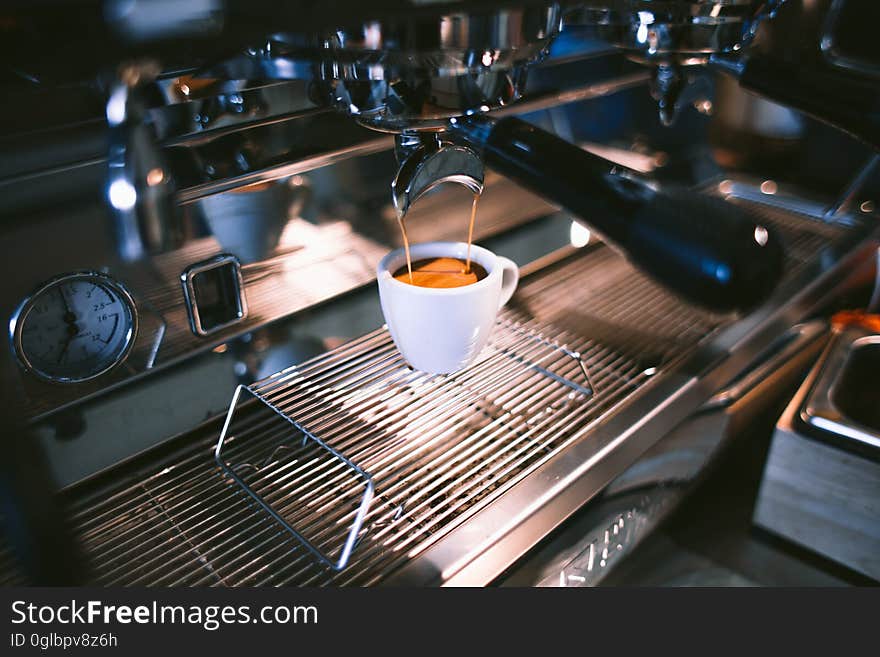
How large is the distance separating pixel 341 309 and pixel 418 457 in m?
0.19

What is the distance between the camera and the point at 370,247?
2.19 ft

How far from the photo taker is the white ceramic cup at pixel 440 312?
497 millimetres

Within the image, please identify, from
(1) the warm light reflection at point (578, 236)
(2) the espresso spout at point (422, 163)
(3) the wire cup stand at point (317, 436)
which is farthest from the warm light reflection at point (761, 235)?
(1) the warm light reflection at point (578, 236)

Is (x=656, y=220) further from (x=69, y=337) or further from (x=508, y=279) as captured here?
(x=69, y=337)

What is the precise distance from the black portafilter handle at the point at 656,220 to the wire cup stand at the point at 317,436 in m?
0.23

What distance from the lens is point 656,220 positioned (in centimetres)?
35

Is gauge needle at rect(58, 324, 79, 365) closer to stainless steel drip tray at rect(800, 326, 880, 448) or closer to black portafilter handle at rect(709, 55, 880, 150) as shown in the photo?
black portafilter handle at rect(709, 55, 880, 150)

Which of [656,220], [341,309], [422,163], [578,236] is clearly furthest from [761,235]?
[578,236]

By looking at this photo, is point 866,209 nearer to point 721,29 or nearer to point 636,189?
point 721,29

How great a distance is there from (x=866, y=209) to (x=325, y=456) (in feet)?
2.85

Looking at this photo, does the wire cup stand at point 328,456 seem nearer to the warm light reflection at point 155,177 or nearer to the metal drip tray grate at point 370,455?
the metal drip tray grate at point 370,455

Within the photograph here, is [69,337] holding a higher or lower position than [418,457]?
higher

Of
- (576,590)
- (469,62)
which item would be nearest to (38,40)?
(469,62)

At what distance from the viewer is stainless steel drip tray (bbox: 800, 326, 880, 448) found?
0.75 meters
